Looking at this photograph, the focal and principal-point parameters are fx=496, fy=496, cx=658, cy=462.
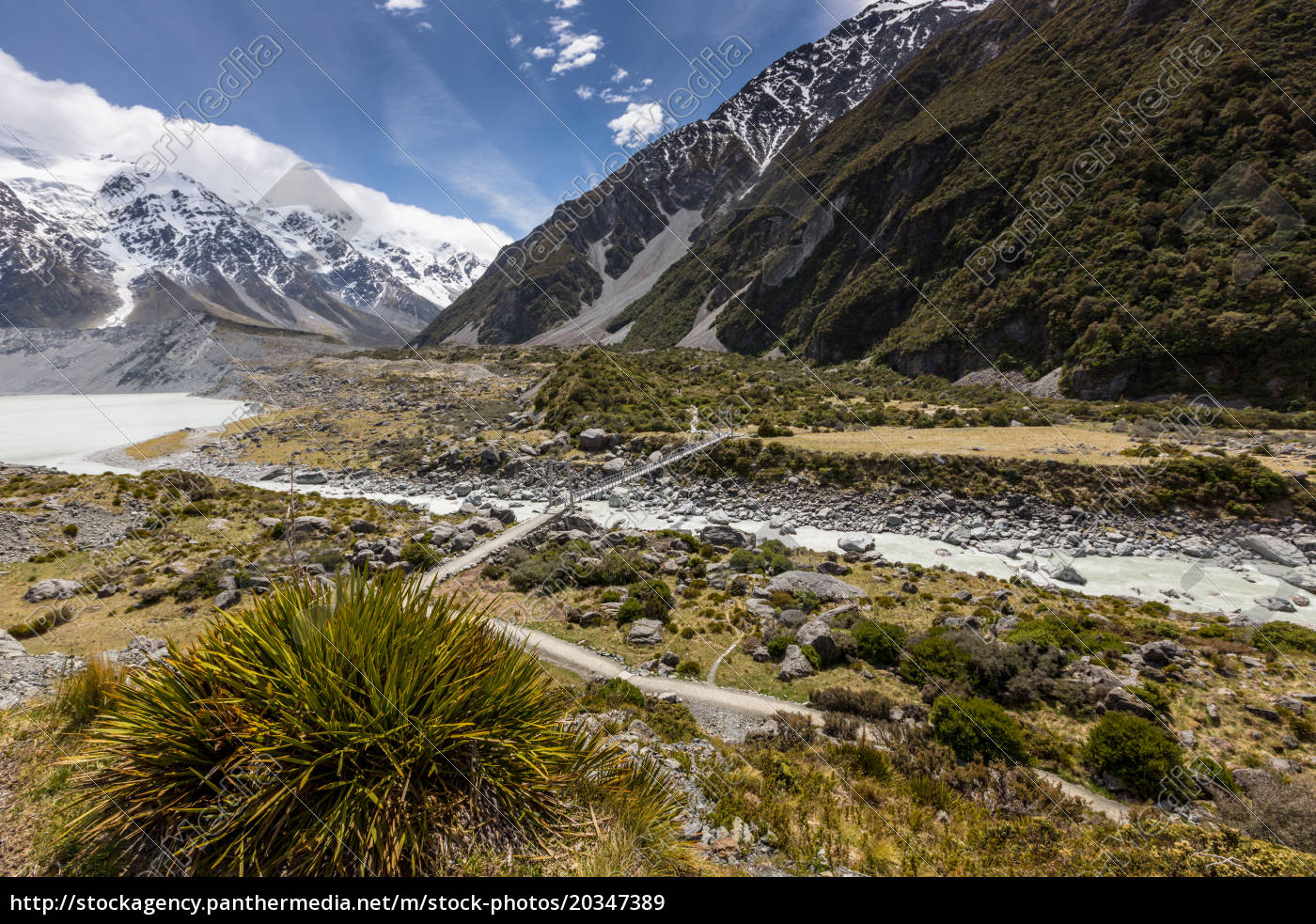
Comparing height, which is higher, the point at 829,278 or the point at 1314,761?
the point at 829,278

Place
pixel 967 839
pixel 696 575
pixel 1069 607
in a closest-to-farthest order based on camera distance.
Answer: pixel 967 839
pixel 1069 607
pixel 696 575

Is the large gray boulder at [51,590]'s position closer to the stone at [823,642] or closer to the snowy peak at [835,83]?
the stone at [823,642]

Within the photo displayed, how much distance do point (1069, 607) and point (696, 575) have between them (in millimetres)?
10494

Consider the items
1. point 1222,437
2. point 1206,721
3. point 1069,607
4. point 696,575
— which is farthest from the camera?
point 1222,437

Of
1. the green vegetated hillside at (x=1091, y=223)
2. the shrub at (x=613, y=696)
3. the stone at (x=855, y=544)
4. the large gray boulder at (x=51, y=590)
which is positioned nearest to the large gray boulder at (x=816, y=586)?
the stone at (x=855, y=544)

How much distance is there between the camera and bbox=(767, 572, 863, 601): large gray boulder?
→ 1473cm

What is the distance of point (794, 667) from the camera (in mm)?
10945

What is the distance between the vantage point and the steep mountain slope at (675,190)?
16725cm

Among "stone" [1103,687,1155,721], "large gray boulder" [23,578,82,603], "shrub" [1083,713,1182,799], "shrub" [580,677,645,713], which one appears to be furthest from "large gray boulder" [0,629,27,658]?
"stone" [1103,687,1155,721]

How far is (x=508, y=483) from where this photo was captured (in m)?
28.8

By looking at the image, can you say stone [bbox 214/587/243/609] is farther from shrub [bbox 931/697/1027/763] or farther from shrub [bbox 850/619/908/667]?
shrub [bbox 931/697/1027/763]
